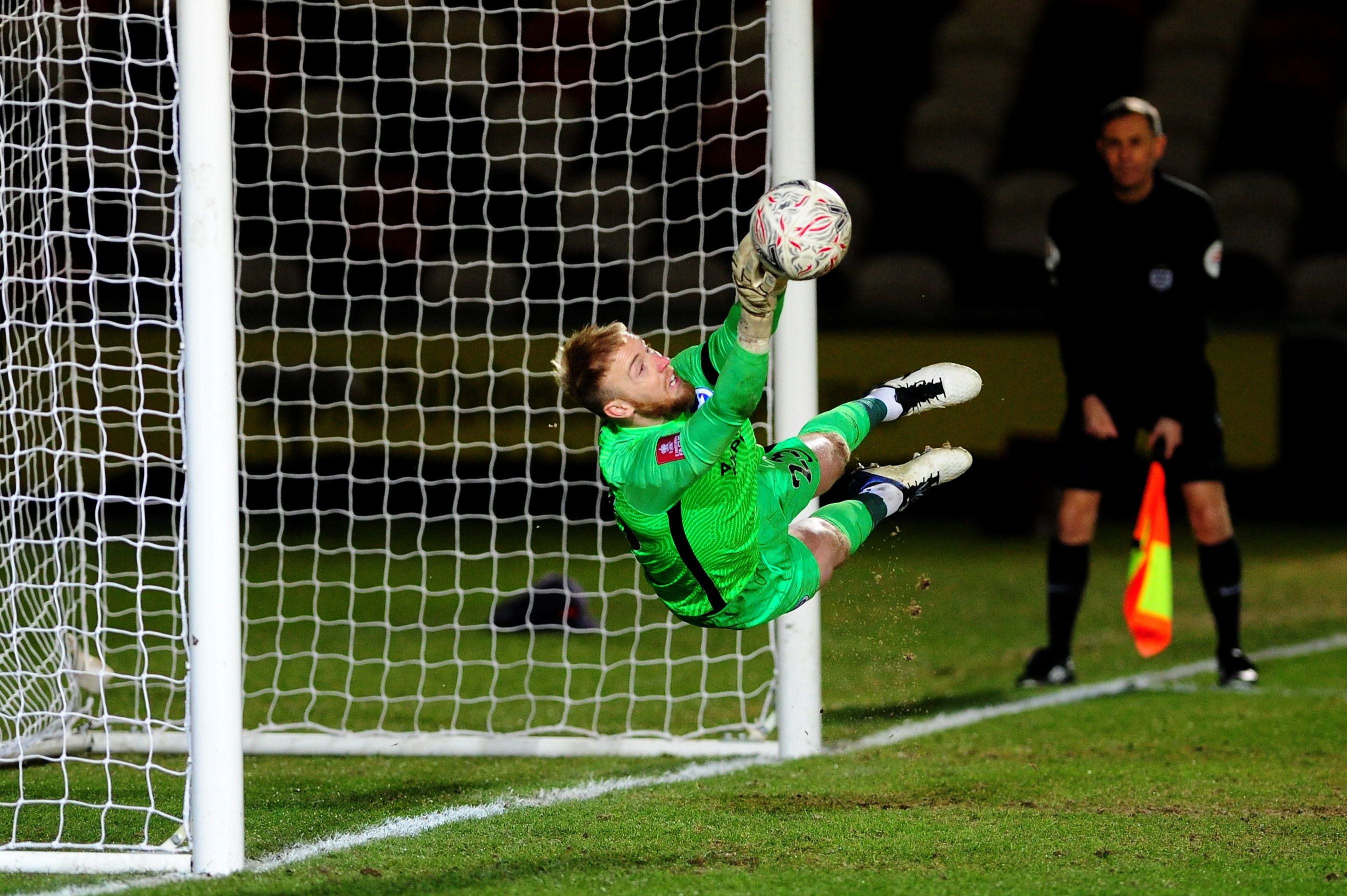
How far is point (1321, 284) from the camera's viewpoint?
40.2 ft

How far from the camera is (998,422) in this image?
1055 centimetres

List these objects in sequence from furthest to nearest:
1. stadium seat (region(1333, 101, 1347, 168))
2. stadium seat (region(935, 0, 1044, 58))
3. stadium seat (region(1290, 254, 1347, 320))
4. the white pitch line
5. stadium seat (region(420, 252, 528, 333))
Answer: stadium seat (region(935, 0, 1044, 58)), stadium seat (region(1333, 101, 1347, 168)), stadium seat (region(1290, 254, 1347, 320)), stadium seat (region(420, 252, 528, 333)), the white pitch line

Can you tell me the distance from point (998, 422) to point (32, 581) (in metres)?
7.04

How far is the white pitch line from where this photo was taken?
3426 millimetres

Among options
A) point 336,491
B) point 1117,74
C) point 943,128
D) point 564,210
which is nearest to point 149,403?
point 336,491

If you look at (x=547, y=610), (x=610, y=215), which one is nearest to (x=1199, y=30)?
(x=610, y=215)

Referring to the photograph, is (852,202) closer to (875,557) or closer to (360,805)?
(875,557)

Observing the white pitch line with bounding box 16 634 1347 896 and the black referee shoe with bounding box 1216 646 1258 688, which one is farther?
the black referee shoe with bounding box 1216 646 1258 688

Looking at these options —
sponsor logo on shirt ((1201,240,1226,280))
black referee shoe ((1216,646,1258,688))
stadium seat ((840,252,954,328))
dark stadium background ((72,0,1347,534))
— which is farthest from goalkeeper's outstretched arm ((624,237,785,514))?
stadium seat ((840,252,954,328))

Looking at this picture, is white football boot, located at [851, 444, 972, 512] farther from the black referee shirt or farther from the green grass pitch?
the black referee shirt

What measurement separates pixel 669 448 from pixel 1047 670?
2728 millimetres

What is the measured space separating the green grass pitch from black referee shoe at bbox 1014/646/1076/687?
0.10 metres

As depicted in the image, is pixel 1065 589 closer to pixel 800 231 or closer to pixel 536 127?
pixel 800 231

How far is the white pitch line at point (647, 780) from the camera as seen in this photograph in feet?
11.2
